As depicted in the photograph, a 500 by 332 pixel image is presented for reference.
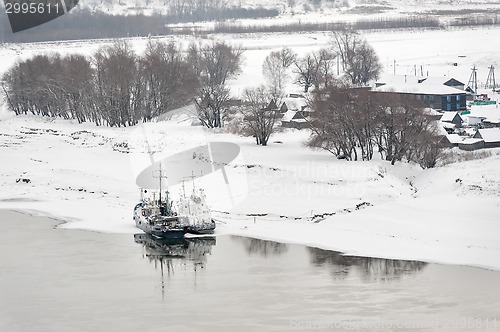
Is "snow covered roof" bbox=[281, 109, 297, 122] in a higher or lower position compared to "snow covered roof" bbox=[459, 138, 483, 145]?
higher

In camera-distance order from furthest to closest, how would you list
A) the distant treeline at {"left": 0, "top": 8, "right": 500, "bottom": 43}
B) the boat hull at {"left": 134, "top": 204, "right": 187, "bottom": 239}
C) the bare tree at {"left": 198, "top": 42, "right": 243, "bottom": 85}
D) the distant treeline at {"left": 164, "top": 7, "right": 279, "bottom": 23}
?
1. the distant treeline at {"left": 164, "top": 7, "right": 279, "bottom": 23}
2. the distant treeline at {"left": 0, "top": 8, "right": 500, "bottom": 43}
3. the bare tree at {"left": 198, "top": 42, "right": 243, "bottom": 85}
4. the boat hull at {"left": 134, "top": 204, "right": 187, "bottom": 239}

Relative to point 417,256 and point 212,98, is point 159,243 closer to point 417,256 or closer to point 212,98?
point 417,256

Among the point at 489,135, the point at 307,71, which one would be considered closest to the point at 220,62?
the point at 307,71

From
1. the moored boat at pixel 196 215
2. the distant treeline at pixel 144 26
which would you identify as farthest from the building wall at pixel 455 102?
the distant treeline at pixel 144 26

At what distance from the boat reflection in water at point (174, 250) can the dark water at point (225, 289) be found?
0.11ft

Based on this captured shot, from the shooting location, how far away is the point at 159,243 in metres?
31.0

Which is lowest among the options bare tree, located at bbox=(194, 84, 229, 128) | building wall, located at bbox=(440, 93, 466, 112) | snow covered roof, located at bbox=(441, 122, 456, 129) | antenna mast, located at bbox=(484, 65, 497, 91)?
antenna mast, located at bbox=(484, 65, 497, 91)

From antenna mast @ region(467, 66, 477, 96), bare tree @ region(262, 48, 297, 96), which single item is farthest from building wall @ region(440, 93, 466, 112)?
bare tree @ region(262, 48, 297, 96)

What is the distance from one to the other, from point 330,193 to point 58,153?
1679 cm

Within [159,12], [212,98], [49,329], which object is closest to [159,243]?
[49,329]

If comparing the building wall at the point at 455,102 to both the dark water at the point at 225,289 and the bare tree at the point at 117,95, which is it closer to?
the bare tree at the point at 117,95

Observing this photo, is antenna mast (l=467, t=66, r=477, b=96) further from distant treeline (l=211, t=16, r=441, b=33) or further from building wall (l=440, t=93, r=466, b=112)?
distant treeline (l=211, t=16, r=441, b=33)

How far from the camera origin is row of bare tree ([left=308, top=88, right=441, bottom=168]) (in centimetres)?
4175

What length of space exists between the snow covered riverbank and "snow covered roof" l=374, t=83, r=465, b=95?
59.2 feet
